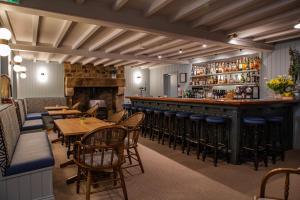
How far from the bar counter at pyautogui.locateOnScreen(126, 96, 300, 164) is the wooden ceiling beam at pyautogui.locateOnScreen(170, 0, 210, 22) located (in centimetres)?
162

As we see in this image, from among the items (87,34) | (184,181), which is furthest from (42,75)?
(184,181)

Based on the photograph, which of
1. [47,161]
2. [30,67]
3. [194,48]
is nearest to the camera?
[47,161]

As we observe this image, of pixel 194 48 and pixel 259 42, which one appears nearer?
pixel 259 42

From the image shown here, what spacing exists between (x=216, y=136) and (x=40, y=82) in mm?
7580

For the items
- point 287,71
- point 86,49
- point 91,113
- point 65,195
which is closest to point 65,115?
point 91,113

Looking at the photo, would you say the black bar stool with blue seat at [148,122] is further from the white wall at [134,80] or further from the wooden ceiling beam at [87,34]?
the white wall at [134,80]

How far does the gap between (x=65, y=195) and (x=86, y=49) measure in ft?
15.4

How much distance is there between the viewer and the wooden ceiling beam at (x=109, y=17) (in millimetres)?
2804

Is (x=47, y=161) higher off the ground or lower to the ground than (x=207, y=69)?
lower

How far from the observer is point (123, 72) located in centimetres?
992

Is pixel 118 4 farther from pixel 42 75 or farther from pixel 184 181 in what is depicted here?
pixel 42 75

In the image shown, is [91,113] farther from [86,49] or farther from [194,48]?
[194,48]

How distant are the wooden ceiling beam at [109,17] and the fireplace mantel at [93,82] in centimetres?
590

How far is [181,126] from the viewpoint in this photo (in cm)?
482
